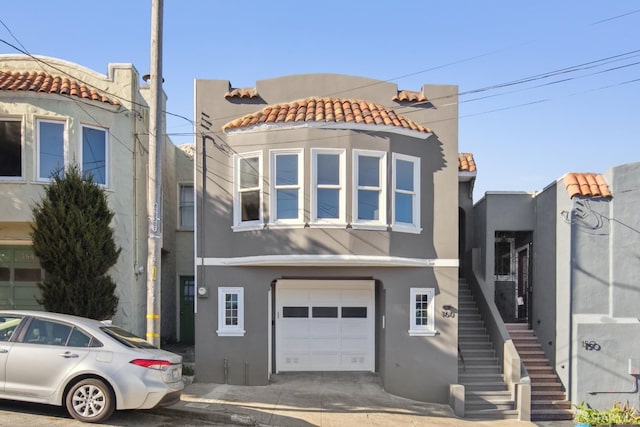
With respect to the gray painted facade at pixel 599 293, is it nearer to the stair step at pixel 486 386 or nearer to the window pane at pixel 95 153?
the stair step at pixel 486 386

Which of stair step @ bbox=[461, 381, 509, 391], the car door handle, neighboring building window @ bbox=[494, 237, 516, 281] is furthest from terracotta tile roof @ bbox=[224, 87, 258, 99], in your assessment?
neighboring building window @ bbox=[494, 237, 516, 281]

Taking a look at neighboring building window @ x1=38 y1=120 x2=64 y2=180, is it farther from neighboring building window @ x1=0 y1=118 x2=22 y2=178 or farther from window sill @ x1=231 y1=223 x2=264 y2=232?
window sill @ x1=231 y1=223 x2=264 y2=232

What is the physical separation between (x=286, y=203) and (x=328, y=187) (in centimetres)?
100

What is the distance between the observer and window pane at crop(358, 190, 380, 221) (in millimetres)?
11852

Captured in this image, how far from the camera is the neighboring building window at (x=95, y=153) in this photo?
12293 mm

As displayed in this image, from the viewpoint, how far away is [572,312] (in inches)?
497

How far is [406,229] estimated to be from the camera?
12047 mm

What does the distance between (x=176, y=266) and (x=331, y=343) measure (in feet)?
18.8

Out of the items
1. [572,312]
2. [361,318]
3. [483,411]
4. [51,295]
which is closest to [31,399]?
[51,295]

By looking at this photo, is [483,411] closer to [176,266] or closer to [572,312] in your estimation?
[572,312]

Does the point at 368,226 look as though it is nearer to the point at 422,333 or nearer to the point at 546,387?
the point at 422,333

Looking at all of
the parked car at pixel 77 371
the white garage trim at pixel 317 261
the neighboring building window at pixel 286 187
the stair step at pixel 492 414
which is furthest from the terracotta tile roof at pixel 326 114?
the stair step at pixel 492 414

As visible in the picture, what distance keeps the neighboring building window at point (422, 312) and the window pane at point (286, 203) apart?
3342 millimetres

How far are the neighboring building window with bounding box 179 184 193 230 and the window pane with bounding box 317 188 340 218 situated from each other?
20.7 feet
